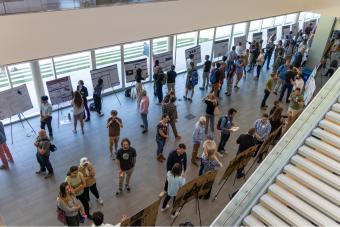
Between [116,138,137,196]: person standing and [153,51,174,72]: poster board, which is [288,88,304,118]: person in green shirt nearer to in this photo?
[153,51,174,72]: poster board

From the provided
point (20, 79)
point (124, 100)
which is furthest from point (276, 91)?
point (20, 79)

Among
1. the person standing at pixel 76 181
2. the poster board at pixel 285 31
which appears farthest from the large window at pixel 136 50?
the poster board at pixel 285 31

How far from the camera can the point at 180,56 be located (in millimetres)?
15312

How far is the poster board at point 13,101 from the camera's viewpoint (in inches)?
333

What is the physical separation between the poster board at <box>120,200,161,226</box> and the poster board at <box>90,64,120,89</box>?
6148 millimetres

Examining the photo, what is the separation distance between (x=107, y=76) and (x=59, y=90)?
69.7 inches

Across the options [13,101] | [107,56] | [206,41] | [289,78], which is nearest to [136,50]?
[107,56]

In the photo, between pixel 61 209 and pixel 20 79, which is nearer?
pixel 61 209

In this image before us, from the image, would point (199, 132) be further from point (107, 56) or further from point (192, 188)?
point (107, 56)

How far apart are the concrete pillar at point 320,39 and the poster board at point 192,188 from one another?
37.0 feet

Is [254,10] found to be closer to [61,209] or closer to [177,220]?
[177,220]

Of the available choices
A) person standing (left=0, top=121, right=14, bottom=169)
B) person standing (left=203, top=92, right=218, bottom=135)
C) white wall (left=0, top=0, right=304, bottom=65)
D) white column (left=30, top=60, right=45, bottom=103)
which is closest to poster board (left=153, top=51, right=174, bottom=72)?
white wall (left=0, top=0, right=304, bottom=65)

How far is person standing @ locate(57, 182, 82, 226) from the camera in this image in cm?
536

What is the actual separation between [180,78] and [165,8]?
559 centimetres
